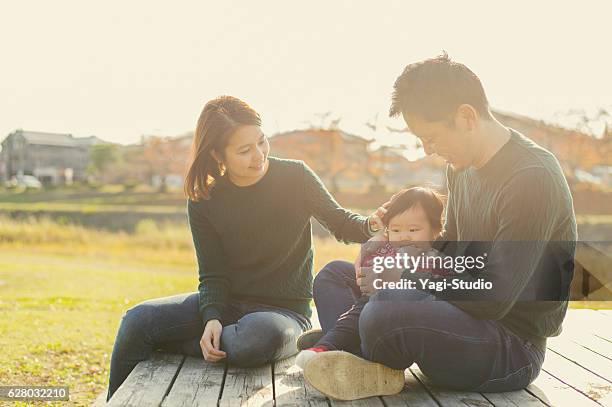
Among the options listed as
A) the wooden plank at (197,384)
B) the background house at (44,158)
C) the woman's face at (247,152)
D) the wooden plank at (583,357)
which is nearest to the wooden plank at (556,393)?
the wooden plank at (583,357)

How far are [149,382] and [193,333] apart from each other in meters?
0.39

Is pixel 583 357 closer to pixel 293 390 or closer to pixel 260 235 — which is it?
pixel 293 390

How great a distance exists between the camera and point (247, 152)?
2.90m

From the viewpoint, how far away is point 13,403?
12.8ft

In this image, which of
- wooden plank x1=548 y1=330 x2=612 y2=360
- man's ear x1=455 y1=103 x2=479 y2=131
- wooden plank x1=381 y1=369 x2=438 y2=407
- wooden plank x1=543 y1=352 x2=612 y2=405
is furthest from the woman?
wooden plank x1=548 y1=330 x2=612 y2=360

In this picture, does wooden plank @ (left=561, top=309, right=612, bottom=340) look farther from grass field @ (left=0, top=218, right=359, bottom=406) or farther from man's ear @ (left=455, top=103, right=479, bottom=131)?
grass field @ (left=0, top=218, right=359, bottom=406)

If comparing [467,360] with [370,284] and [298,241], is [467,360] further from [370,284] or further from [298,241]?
[298,241]

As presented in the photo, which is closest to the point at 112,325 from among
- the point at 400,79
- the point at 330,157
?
the point at 400,79

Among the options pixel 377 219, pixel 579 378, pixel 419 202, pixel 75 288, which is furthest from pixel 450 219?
pixel 75 288

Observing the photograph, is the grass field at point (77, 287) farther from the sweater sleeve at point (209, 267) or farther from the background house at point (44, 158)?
the background house at point (44, 158)

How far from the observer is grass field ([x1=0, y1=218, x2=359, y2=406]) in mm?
4711

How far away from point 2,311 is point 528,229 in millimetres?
5542

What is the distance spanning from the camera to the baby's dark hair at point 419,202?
266cm

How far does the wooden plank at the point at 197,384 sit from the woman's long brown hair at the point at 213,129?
26.9 inches
